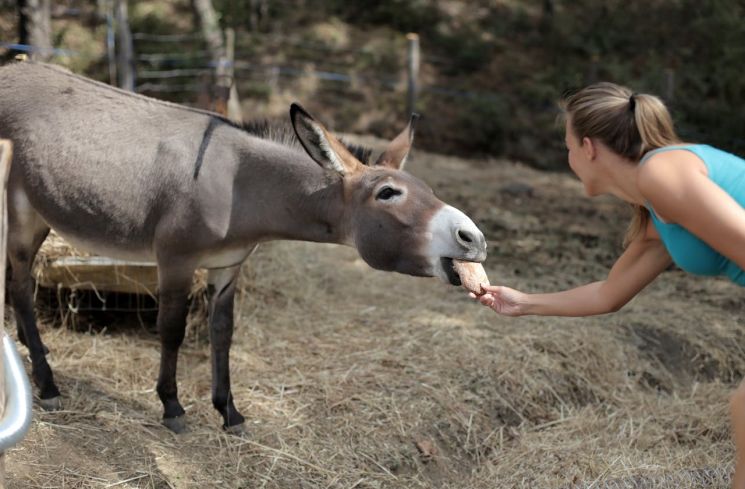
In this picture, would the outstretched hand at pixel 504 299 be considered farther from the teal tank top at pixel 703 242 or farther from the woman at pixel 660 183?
the teal tank top at pixel 703 242

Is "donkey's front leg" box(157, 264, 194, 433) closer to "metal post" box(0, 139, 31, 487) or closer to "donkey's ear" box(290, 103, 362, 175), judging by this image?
"donkey's ear" box(290, 103, 362, 175)

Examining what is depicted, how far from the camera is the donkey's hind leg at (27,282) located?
395cm

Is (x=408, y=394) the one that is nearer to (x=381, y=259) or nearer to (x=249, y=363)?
(x=249, y=363)

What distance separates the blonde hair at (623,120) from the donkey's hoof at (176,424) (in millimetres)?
2480

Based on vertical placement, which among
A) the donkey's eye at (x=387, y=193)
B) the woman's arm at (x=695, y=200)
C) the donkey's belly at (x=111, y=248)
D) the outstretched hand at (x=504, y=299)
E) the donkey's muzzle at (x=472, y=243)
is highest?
the woman's arm at (x=695, y=200)

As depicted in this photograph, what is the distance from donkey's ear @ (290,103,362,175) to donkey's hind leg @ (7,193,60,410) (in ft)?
5.04

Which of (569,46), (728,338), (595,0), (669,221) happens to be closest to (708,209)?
(669,221)

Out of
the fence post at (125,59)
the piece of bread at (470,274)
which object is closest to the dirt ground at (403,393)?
the piece of bread at (470,274)

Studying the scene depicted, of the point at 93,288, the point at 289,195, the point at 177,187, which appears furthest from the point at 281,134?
the point at 93,288

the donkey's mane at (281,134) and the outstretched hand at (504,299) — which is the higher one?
the donkey's mane at (281,134)

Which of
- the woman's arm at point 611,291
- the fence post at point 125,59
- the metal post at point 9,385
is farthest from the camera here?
the fence post at point 125,59

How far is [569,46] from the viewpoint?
14625 millimetres

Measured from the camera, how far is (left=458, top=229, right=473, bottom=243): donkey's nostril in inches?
123

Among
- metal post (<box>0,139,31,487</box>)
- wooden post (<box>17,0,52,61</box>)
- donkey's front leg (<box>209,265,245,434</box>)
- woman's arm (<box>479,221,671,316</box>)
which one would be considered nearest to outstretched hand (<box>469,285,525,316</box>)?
woman's arm (<box>479,221,671,316</box>)
